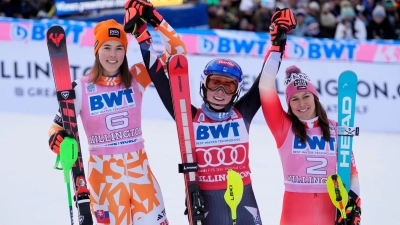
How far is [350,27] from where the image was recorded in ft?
42.1

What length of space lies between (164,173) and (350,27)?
6.07m

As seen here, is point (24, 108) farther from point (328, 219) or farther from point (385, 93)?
point (328, 219)

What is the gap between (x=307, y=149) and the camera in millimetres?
4961

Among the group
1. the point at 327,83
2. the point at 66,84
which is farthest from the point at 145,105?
the point at 66,84

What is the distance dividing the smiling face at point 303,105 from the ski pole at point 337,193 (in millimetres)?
436

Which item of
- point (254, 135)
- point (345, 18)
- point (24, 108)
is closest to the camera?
point (254, 135)

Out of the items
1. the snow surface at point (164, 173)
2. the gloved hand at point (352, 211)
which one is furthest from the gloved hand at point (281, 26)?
the snow surface at point (164, 173)

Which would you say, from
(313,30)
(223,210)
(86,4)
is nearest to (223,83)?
(223,210)

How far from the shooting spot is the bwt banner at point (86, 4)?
41.7 feet

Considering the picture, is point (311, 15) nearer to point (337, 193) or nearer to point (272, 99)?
point (272, 99)

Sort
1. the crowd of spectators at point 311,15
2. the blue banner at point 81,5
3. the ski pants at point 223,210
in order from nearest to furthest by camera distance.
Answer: the ski pants at point 223,210 < the blue banner at point 81,5 < the crowd of spectators at point 311,15

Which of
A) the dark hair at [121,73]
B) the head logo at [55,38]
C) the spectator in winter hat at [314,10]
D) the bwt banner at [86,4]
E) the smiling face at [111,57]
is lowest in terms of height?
the dark hair at [121,73]

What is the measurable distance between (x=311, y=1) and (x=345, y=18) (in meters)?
0.98

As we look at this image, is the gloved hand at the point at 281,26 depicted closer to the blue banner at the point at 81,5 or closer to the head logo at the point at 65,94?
the head logo at the point at 65,94
